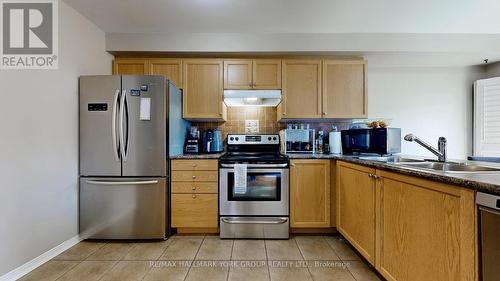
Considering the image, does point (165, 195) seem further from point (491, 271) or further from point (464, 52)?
point (464, 52)

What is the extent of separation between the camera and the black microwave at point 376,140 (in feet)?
7.73

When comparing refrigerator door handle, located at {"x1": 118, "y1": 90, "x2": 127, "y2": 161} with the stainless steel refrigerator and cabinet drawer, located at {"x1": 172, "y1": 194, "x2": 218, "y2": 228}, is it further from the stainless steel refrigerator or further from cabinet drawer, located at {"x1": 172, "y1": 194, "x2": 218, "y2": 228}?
cabinet drawer, located at {"x1": 172, "y1": 194, "x2": 218, "y2": 228}

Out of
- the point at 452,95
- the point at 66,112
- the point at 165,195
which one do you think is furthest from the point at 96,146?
the point at 452,95

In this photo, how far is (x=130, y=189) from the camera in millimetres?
2469

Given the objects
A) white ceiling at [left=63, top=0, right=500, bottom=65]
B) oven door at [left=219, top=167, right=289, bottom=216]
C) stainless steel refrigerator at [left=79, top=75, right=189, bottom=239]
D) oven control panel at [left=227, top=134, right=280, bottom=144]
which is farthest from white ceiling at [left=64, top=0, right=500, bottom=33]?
oven door at [left=219, top=167, right=289, bottom=216]

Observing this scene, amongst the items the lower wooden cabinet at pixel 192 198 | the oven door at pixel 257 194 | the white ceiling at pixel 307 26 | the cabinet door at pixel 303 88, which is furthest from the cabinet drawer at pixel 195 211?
the white ceiling at pixel 307 26

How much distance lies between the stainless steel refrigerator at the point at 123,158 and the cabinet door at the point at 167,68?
0.57 m

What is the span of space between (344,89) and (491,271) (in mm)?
2457

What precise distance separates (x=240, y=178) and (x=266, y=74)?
4.57 ft

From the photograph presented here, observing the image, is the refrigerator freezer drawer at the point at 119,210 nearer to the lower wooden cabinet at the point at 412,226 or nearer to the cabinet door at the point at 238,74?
the cabinet door at the point at 238,74

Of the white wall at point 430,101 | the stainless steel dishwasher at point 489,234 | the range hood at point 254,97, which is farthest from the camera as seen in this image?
the white wall at point 430,101

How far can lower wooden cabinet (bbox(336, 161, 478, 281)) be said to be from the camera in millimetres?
1039

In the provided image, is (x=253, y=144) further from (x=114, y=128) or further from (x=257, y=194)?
(x=114, y=128)

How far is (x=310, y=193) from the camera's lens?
8.74 feet
